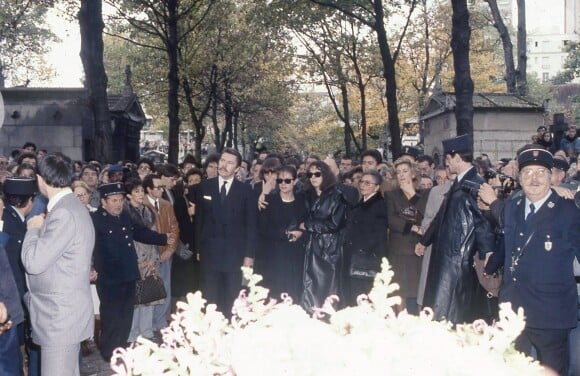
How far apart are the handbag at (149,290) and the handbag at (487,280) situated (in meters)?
3.84

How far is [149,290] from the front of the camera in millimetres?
8648

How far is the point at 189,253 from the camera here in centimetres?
1007

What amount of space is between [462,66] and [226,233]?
30.0 ft

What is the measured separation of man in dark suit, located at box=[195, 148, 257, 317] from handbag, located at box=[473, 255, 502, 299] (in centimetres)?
281

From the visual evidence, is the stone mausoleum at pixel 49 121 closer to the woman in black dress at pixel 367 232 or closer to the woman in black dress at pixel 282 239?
the woman in black dress at pixel 282 239

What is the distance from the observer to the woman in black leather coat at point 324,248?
857 centimetres

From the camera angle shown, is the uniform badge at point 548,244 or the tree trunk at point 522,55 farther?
the tree trunk at point 522,55

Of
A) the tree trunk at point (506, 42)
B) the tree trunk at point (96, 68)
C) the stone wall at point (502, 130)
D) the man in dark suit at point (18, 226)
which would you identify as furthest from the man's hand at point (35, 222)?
the tree trunk at point (506, 42)

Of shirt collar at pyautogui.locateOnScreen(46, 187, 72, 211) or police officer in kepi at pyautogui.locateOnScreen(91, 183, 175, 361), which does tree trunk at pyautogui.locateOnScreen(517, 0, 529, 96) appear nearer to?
police officer in kepi at pyautogui.locateOnScreen(91, 183, 175, 361)

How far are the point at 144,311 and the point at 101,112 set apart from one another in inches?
404

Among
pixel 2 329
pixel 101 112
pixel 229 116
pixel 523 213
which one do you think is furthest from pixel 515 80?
pixel 2 329

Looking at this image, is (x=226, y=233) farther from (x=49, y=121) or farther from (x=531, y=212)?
(x=49, y=121)

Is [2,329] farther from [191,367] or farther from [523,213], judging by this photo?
[523,213]

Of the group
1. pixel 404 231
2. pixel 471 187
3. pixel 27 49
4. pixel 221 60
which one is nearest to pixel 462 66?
pixel 404 231
